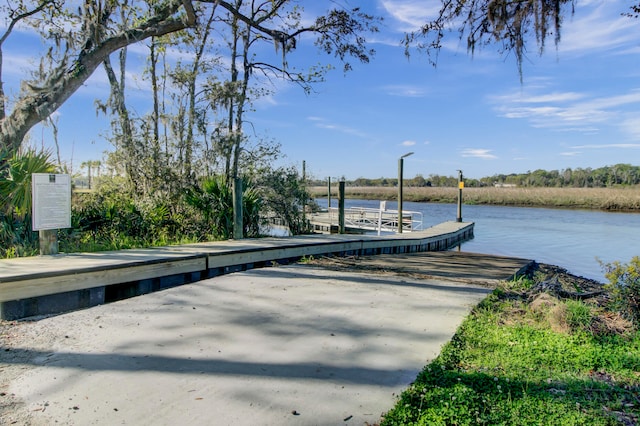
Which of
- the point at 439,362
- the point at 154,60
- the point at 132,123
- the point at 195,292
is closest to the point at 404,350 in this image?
the point at 439,362

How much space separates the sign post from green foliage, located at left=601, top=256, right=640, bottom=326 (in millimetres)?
6158

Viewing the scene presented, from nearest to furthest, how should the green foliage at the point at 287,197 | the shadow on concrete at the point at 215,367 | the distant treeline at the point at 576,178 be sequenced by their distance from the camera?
1. the shadow on concrete at the point at 215,367
2. the green foliage at the point at 287,197
3. the distant treeline at the point at 576,178

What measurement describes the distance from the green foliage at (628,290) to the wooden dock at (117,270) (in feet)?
15.1

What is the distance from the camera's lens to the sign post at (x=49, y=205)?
15.9 ft

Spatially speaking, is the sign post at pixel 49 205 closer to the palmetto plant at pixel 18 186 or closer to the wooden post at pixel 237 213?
the palmetto plant at pixel 18 186

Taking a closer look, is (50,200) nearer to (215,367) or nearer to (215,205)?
(215,205)

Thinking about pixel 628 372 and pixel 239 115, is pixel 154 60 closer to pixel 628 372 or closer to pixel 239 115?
pixel 239 115

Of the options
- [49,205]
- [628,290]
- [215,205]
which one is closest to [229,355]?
[628,290]

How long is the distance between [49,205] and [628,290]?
6.35 metres

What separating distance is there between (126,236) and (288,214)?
369 centimetres

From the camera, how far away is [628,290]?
3.52m

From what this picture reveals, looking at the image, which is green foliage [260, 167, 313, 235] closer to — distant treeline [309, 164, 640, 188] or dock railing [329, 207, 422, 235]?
dock railing [329, 207, 422, 235]

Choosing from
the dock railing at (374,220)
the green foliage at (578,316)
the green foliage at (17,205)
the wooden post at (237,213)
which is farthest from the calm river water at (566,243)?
the green foliage at (17,205)

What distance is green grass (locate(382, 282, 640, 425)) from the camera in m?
1.97
